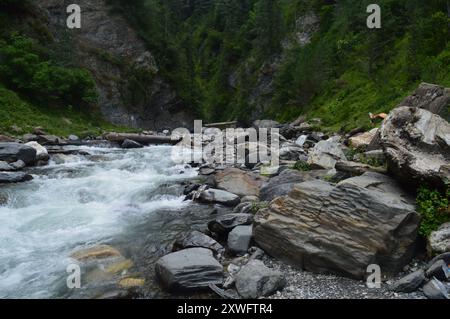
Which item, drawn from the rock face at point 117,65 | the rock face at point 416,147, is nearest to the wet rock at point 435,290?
the rock face at point 416,147

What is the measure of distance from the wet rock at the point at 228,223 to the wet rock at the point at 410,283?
431cm

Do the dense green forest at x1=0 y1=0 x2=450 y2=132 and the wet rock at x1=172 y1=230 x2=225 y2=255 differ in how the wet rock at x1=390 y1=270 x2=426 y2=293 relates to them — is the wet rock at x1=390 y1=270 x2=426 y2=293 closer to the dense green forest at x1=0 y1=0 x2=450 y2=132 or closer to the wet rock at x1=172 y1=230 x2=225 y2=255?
the wet rock at x1=172 y1=230 x2=225 y2=255

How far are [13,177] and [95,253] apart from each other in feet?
28.9

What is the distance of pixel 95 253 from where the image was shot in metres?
9.09

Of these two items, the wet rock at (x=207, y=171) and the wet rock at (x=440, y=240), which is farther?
the wet rock at (x=207, y=171)

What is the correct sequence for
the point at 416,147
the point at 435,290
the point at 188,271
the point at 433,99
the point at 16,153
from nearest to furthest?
the point at 435,290
the point at 188,271
the point at 416,147
the point at 433,99
the point at 16,153

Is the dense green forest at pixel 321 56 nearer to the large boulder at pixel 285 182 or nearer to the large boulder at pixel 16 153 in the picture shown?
the large boulder at pixel 285 182

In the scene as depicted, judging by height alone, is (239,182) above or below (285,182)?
below

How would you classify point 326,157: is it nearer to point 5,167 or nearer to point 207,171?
point 207,171

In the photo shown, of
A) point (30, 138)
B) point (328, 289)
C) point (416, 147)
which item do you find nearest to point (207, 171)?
point (416, 147)

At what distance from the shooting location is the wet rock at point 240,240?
8.68m

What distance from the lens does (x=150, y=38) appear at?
5566 centimetres

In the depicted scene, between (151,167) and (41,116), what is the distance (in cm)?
1612

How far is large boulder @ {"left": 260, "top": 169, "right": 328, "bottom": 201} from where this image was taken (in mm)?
12133
